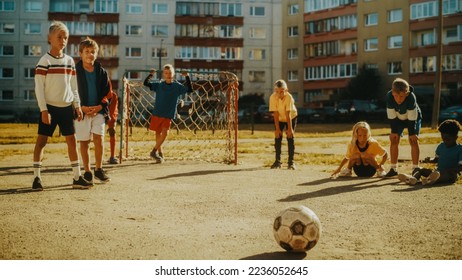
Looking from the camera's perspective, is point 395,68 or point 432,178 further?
point 395,68

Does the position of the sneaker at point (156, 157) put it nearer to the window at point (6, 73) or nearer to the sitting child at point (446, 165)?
the sitting child at point (446, 165)

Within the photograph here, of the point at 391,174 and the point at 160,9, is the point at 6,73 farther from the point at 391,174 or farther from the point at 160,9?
the point at 391,174

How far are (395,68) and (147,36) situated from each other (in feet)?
86.7

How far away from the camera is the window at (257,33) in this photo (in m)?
72.8

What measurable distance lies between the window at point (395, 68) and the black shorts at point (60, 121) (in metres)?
55.8

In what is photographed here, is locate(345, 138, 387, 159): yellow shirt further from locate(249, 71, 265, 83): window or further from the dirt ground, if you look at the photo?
locate(249, 71, 265, 83): window

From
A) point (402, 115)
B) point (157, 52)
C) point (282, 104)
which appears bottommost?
point (402, 115)

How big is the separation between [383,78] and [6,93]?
130ft

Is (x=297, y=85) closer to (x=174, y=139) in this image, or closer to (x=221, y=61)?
(x=221, y=61)

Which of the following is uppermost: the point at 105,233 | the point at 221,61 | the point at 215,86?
the point at 221,61

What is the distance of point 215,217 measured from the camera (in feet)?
19.9

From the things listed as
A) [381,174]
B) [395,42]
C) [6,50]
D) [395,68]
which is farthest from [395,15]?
[381,174]

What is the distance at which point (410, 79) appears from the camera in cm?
5944
